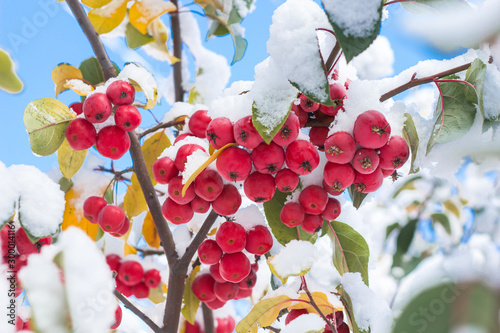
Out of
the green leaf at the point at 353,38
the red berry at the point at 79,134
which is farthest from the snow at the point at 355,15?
the red berry at the point at 79,134

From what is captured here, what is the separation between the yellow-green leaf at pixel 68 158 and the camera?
1062 mm

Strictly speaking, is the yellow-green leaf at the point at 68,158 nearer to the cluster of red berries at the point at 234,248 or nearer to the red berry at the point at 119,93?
the red berry at the point at 119,93

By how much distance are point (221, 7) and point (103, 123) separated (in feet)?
2.80

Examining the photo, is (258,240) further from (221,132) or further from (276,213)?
(221,132)

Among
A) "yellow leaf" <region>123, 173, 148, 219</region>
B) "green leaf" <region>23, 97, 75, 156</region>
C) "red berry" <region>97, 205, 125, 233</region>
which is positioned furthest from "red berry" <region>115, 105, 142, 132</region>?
"yellow leaf" <region>123, 173, 148, 219</region>

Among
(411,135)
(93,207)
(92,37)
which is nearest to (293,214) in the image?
(411,135)

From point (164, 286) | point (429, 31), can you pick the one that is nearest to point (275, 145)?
point (429, 31)

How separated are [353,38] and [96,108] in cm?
62

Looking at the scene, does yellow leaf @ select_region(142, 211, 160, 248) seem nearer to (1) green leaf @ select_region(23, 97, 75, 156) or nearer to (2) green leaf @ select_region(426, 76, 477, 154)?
(1) green leaf @ select_region(23, 97, 75, 156)

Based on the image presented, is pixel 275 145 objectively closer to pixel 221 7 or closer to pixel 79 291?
pixel 79 291

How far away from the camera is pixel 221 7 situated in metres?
1.61

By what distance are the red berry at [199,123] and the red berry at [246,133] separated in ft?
0.93

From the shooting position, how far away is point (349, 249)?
0.88m

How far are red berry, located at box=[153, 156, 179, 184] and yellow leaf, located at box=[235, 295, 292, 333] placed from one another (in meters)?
0.31
